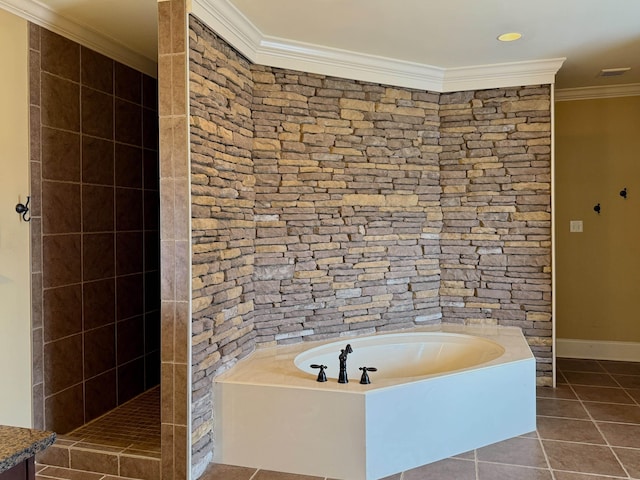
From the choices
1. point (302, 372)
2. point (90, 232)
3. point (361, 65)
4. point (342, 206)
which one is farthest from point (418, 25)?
point (90, 232)

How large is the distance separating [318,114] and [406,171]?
2.69 ft

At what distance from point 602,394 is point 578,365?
0.73 meters

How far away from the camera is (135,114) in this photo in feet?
11.4

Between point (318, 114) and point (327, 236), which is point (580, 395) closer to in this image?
point (327, 236)

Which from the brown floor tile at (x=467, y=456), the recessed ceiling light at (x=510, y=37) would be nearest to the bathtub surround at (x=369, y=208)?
the recessed ceiling light at (x=510, y=37)

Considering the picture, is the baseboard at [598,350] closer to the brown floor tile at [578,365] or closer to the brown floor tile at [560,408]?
the brown floor tile at [578,365]

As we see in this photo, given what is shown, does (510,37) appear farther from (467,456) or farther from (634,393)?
(634,393)

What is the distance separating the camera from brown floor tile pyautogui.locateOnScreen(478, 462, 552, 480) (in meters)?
2.41

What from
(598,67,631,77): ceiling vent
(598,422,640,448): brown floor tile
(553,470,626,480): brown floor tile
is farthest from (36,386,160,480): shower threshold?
(598,67,631,77): ceiling vent

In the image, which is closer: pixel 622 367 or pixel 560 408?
pixel 560 408

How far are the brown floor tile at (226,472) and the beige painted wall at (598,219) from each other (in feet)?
10.5

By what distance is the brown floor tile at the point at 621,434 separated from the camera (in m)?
2.76

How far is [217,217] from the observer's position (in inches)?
105

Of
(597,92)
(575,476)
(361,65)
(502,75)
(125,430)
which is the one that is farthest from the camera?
(597,92)
